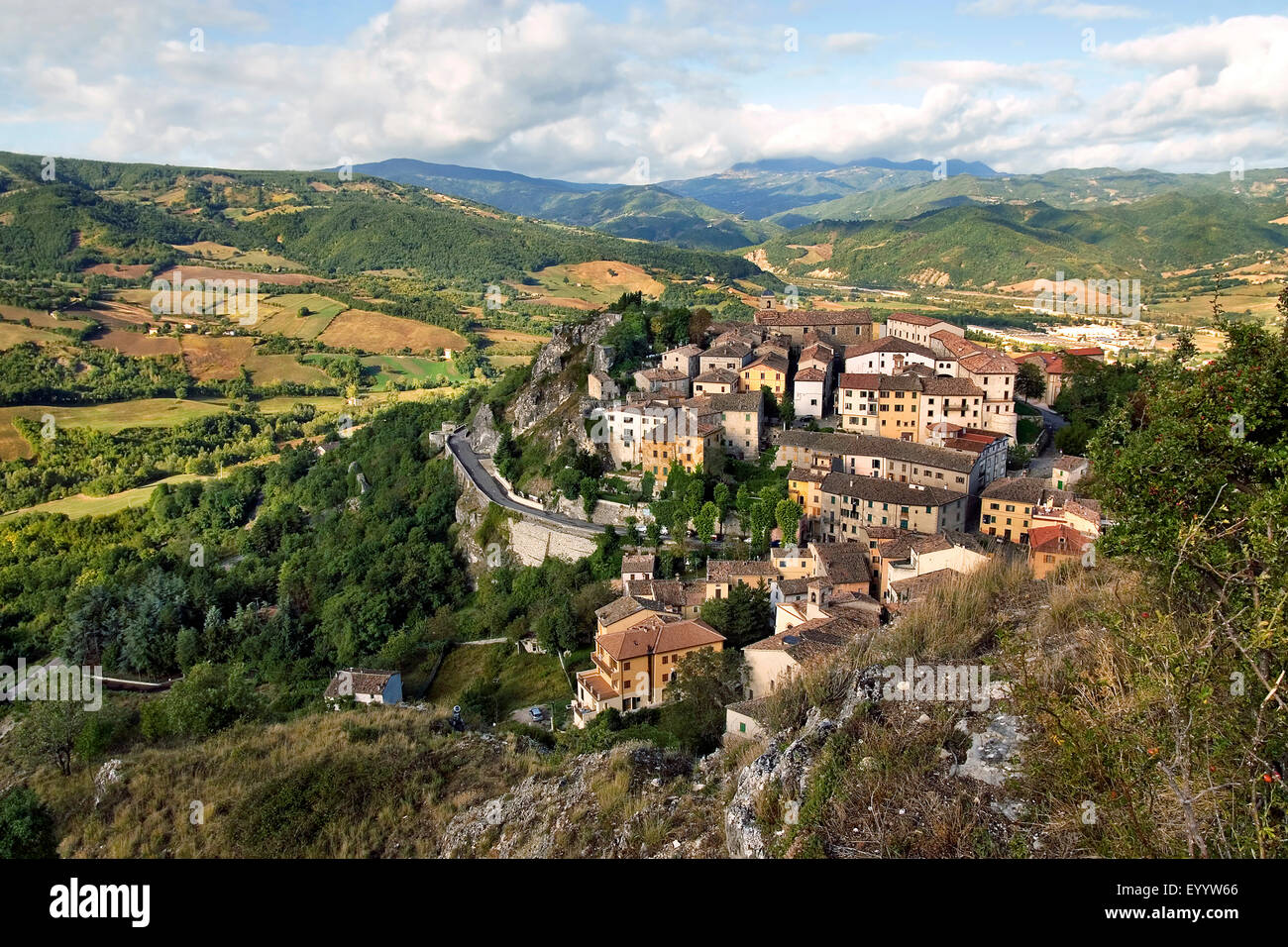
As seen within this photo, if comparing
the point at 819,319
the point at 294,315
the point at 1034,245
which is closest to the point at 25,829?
the point at 819,319

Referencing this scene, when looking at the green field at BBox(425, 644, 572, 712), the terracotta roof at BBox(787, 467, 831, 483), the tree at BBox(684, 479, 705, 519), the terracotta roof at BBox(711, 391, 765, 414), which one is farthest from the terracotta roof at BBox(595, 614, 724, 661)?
the terracotta roof at BBox(711, 391, 765, 414)

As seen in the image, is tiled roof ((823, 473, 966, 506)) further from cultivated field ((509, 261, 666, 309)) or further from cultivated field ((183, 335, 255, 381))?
cultivated field ((509, 261, 666, 309))

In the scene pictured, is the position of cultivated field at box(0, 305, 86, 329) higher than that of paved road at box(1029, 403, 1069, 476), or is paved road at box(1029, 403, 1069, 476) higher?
cultivated field at box(0, 305, 86, 329)

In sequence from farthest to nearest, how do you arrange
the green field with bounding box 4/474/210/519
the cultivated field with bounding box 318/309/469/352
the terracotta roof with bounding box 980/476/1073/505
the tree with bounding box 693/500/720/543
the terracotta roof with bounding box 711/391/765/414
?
the cultivated field with bounding box 318/309/469/352 < the green field with bounding box 4/474/210/519 < the terracotta roof with bounding box 711/391/765/414 < the tree with bounding box 693/500/720/543 < the terracotta roof with bounding box 980/476/1073/505

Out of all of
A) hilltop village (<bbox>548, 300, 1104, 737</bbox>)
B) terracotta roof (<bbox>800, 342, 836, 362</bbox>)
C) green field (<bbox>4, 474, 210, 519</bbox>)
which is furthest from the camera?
green field (<bbox>4, 474, 210, 519</bbox>)

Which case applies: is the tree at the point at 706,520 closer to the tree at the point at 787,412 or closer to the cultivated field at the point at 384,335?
the tree at the point at 787,412

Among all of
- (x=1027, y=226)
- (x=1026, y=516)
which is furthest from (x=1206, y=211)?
(x=1026, y=516)

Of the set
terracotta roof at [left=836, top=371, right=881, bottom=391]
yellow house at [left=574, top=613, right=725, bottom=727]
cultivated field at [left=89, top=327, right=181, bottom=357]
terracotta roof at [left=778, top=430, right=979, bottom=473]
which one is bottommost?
yellow house at [left=574, top=613, right=725, bottom=727]

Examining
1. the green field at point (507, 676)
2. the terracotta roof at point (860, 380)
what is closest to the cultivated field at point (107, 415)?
the green field at point (507, 676)
